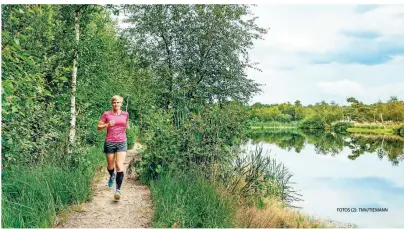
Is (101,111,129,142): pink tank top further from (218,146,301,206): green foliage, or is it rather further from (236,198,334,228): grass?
(236,198,334,228): grass

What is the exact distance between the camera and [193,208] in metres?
6.32

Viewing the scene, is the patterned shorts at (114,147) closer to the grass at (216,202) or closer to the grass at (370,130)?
the grass at (216,202)

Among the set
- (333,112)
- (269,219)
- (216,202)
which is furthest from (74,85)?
(333,112)

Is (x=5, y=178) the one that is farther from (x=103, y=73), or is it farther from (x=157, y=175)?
(x=103, y=73)

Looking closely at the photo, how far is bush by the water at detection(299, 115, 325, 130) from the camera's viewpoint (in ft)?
202

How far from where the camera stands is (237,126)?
31.4 feet

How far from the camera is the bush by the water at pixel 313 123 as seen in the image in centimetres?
6144

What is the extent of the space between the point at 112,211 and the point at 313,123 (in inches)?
2389

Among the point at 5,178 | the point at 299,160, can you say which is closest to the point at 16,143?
the point at 5,178

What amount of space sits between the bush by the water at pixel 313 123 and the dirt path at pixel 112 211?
183ft

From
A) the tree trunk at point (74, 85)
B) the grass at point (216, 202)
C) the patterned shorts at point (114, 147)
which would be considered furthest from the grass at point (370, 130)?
the patterned shorts at point (114, 147)

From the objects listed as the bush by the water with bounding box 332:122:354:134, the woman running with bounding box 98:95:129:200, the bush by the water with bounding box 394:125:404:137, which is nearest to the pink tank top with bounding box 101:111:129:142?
the woman running with bounding box 98:95:129:200

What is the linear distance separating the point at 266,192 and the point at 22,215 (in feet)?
20.2

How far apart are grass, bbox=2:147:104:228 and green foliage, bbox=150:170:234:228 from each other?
1.50m
